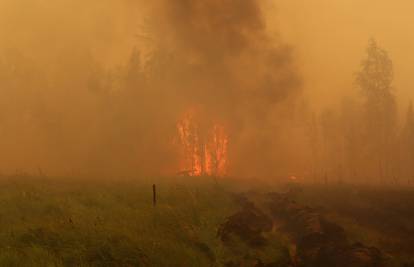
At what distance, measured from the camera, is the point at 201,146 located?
66.3 m

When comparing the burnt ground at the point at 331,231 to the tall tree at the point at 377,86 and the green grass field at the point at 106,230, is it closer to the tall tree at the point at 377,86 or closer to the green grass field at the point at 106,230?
the green grass field at the point at 106,230

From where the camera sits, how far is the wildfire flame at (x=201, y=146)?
214ft

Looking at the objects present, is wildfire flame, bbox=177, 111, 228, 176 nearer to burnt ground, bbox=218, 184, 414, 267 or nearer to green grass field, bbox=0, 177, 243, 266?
burnt ground, bbox=218, 184, 414, 267

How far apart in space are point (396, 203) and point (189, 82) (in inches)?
1726

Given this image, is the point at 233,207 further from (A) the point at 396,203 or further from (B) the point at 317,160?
(B) the point at 317,160

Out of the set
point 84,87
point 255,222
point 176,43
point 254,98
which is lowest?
point 255,222

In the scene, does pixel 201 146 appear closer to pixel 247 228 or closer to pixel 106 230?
pixel 247 228

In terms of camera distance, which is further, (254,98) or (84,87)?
(84,87)

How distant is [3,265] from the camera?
31.6ft

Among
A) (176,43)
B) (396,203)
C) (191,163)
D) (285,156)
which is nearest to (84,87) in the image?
(176,43)

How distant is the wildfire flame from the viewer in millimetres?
65312

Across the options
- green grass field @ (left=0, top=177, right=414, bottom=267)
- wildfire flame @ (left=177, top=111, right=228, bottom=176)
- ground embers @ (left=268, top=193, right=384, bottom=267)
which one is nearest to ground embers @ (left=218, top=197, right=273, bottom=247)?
green grass field @ (left=0, top=177, right=414, bottom=267)

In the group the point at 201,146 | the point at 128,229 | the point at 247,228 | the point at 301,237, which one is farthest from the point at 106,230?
the point at 201,146

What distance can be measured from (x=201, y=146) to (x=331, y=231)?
49616 mm
